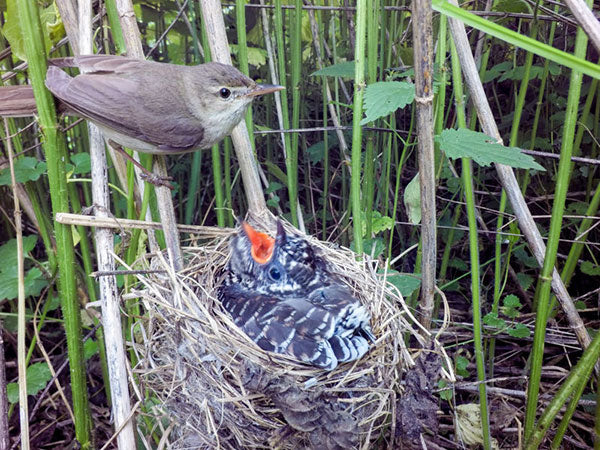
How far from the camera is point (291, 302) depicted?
2020mm

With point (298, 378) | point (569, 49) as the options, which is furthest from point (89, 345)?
point (569, 49)

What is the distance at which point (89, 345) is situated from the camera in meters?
2.49

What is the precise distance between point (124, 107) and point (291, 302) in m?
0.94

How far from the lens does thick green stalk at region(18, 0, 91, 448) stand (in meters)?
1.47

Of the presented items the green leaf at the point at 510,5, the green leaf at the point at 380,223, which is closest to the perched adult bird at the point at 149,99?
the green leaf at the point at 380,223

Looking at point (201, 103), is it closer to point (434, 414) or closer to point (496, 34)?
point (496, 34)

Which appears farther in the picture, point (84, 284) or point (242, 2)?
point (84, 284)

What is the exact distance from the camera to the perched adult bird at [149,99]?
170cm

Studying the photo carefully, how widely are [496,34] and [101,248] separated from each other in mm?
1391

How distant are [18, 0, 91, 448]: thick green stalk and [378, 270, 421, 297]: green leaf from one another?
1.13 m

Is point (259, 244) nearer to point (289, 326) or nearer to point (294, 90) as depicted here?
point (289, 326)

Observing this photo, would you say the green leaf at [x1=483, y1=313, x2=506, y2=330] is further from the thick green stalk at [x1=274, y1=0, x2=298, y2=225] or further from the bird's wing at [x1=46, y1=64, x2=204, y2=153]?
the bird's wing at [x1=46, y1=64, x2=204, y2=153]

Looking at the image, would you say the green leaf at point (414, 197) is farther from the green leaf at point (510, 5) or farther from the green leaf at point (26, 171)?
the green leaf at point (26, 171)

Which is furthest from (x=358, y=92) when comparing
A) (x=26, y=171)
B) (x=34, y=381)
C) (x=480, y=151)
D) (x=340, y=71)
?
(x=34, y=381)
